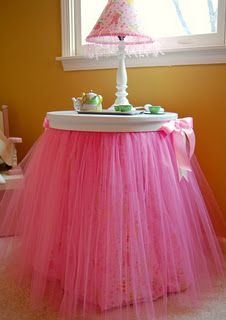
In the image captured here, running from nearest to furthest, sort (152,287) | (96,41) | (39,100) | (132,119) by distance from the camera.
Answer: (132,119)
(152,287)
(96,41)
(39,100)

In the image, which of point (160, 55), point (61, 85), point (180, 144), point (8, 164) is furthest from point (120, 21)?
Result: point (8, 164)

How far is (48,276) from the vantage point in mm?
1234

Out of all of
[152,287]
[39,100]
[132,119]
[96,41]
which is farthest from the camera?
[39,100]

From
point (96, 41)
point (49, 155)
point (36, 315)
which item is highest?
point (96, 41)

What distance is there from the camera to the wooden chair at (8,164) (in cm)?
165

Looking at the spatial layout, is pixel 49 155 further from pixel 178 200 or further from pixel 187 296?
pixel 187 296

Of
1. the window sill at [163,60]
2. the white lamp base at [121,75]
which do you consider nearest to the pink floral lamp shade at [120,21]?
the white lamp base at [121,75]

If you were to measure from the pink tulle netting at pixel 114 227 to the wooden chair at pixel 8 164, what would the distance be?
444 mm

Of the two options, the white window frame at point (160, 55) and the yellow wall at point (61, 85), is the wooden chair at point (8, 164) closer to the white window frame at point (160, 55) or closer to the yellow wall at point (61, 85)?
the yellow wall at point (61, 85)

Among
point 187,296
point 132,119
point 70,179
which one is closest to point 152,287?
point 187,296

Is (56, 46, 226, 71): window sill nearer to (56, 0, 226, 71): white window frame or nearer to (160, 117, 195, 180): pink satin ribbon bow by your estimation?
(56, 0, 226, 71): white window frame

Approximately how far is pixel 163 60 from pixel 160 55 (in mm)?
25

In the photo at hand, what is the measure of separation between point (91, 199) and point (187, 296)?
0.47 metres

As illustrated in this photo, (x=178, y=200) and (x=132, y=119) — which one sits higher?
(x=132, y=119)
